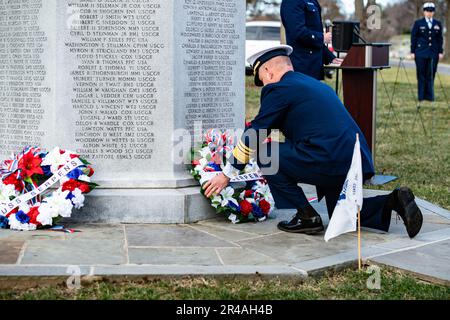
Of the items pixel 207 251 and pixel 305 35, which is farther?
pixel 305 35

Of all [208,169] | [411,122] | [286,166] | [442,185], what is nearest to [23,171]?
[208,169]

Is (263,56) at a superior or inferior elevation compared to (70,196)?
superior

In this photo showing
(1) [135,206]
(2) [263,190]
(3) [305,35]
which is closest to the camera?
(1) [135,206]

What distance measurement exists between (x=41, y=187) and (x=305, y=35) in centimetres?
354

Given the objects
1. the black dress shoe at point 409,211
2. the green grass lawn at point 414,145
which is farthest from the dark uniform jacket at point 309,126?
the green grass lawn at point 414,145

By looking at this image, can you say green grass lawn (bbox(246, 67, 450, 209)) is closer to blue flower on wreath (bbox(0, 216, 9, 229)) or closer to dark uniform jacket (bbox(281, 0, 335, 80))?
dark uniform jacket (bbox(281, 0, 335, 80))

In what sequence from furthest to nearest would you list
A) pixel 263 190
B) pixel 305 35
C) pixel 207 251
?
1. pixel 305 35
2. pixel 263 190
3. pixel 207 251

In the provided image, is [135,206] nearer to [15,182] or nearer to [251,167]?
[15,182]

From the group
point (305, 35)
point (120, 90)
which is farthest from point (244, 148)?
point (305, 35)

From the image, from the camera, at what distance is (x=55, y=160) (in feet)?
22.0

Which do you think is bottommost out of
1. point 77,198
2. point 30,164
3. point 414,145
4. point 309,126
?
point 414,145

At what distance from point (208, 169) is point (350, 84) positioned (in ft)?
9.88

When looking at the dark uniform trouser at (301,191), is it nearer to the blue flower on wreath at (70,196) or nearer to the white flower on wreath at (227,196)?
the white flower on wreath at (227,196)

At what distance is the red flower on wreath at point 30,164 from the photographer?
21.8 feet
